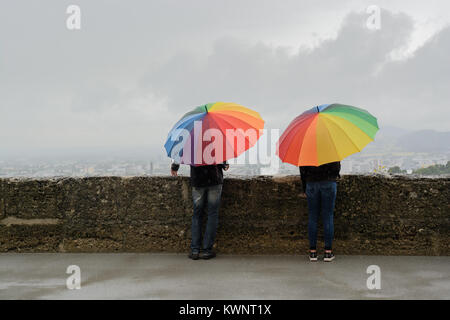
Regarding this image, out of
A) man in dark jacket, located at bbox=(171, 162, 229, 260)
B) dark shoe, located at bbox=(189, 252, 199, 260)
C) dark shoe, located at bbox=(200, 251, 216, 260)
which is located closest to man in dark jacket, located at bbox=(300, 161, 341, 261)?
man in dark jacket, located at bbox=(171, 162, 229, 260)

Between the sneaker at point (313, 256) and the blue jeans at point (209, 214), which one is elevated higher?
the blue jeans at point (209, 214)

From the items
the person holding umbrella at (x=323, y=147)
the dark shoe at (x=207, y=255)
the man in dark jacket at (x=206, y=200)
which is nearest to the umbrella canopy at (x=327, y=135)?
the person holding umbrella at (x=323, y=147)

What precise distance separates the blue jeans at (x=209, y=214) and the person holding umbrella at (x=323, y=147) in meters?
0.94

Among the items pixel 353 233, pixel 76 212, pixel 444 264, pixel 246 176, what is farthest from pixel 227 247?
pixel 444 264

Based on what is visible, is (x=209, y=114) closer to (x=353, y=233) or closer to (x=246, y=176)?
(x=246, y=176)

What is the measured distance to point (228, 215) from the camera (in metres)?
5.91

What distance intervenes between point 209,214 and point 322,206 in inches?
52.8

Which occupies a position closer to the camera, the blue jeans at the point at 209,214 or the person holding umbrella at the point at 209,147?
the person holding umbrella at the point at 209,147

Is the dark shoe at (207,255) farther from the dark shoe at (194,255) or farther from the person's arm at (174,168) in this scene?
the person's arm at (174,168)

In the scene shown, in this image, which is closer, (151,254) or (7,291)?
(7,291)

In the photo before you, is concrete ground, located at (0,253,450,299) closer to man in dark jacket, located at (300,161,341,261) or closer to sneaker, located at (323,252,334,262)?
Answer: sneaker, located at (323,252,334,262)

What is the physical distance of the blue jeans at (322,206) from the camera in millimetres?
5344

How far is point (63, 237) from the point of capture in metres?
6.08

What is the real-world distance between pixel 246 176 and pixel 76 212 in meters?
2.25
